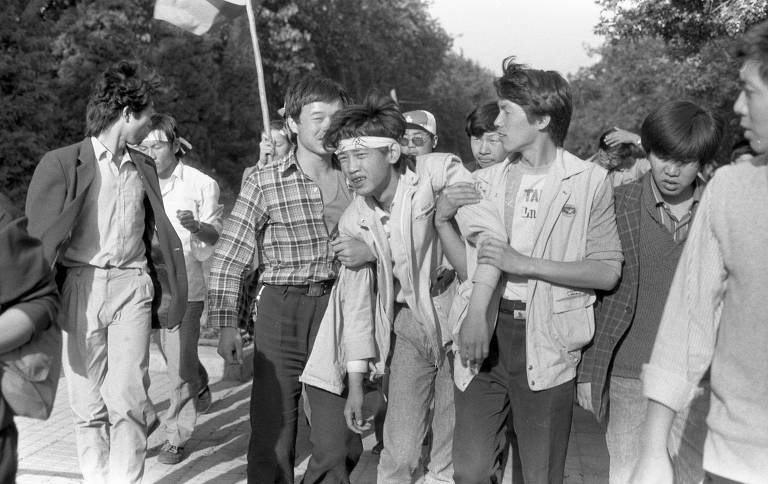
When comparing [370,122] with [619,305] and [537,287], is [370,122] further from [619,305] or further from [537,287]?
[619,305]

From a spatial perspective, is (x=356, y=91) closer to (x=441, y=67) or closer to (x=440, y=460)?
(x=441, y=67)

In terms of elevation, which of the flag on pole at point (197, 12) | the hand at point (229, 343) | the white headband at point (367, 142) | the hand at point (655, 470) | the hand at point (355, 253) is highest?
A: the flag on pole at point (197, 12)

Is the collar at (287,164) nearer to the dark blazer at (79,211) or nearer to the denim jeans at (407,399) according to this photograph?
the dark blazer at (79,211)

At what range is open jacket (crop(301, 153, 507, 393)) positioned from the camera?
3910 mm

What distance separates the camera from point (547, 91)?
3658 mm

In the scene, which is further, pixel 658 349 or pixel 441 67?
pixel 441 67

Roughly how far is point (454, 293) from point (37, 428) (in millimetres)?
3626

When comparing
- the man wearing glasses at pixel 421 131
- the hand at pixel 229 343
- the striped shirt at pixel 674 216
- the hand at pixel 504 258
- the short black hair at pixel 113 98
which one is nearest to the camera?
the hand at pixel 504 258

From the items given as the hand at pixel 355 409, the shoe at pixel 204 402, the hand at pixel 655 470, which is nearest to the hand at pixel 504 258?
the hand at pixel 355 409

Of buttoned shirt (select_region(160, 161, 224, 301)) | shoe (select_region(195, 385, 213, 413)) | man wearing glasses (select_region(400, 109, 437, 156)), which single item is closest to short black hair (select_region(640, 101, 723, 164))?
man wearing glasses (select_region(400, 109, 437, 156))

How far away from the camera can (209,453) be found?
5934 mm

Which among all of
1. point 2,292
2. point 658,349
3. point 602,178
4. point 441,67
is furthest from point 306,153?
point 441,67

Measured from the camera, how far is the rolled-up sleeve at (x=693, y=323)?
211cm

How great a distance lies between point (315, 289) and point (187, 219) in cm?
166
